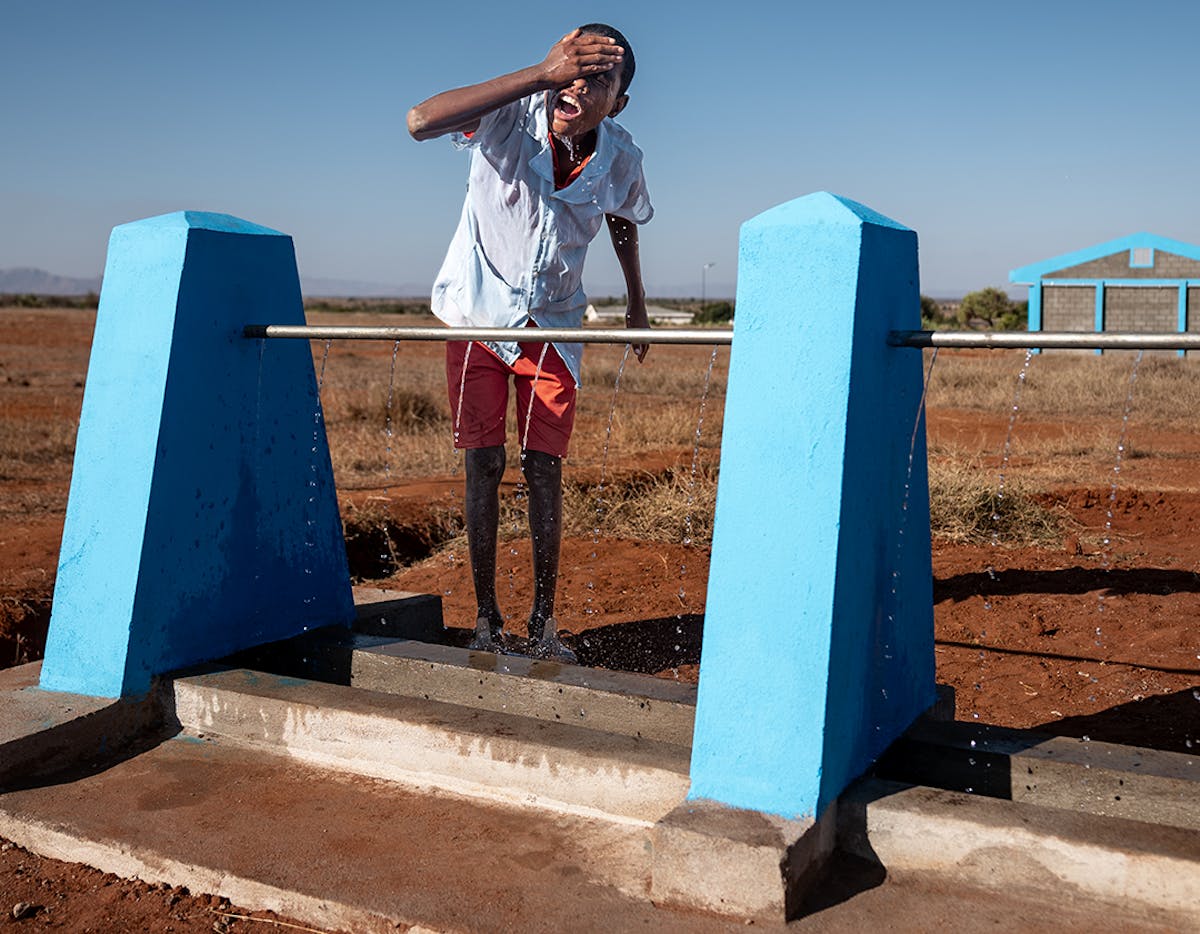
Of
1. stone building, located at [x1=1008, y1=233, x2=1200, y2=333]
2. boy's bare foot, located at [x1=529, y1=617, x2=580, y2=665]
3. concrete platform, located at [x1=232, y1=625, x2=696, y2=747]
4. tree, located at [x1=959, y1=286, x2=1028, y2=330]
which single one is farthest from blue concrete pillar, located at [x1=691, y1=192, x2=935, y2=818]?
tree, located at [x1=959, y1=286, x2=1028, y2=330]

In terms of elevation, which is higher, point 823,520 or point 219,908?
point 823,520

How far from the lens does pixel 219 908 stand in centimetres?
274

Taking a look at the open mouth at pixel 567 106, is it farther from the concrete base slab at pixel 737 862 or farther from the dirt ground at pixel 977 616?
the concrete base slab at pixel 737 862

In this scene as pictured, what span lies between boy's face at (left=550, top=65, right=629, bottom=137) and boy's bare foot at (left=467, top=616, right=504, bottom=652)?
1.66 meters

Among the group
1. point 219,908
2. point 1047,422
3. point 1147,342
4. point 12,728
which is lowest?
point 219,908

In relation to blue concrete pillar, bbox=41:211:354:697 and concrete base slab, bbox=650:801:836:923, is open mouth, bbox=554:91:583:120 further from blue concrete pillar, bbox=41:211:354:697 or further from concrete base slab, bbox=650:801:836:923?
concrete base slab, bbox=650:801:836:923

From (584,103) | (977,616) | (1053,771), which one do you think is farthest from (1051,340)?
(977,616)

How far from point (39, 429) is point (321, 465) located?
1017 cm

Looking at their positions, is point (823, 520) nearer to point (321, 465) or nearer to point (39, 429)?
point (321, 465)

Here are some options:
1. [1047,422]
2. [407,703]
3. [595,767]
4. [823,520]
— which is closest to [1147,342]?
[823,520]

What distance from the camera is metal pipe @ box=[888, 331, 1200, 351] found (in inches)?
97.7

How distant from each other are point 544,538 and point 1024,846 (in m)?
2.13

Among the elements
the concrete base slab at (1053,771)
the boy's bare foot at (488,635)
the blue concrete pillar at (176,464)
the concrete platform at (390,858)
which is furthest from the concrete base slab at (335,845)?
the boy's bare foot at (488,635)

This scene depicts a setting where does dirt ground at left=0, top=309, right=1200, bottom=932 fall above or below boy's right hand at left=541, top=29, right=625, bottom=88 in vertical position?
below
